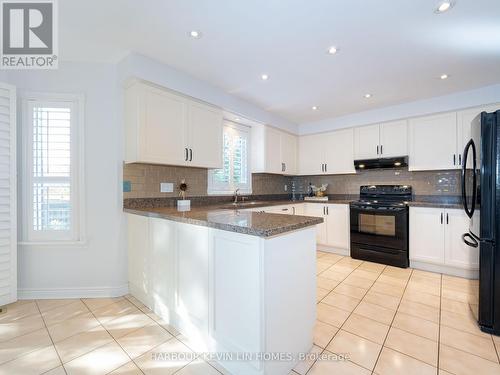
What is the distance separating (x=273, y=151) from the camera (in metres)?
4.28

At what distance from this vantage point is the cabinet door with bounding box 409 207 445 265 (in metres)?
3.19

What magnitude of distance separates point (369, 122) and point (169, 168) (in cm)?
334

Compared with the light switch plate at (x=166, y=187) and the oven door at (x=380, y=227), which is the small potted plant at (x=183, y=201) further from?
the oven door at (x=380, y=227)

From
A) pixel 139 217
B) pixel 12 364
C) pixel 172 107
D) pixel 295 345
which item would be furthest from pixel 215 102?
pixel 12 364

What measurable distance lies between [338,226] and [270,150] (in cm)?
176

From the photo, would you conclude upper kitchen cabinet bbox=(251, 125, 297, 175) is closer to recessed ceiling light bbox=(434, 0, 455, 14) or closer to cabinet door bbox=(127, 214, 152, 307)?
cabinet door bbox=(127, 214, 152, 307)

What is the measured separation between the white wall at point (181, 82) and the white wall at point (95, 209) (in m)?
0.35

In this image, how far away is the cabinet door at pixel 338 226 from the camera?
395 centimetres

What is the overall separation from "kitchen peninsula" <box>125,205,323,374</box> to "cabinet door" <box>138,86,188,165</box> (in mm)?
759

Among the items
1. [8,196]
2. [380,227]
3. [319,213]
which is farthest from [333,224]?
[8,196]

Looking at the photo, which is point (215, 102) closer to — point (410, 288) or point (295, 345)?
point (295, 345)

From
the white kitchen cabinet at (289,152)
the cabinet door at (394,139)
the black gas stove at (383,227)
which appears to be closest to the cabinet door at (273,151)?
the white kitchen cabinet at (289,152)

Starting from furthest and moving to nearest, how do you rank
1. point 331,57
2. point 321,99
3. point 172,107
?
point 321,99, point 172,107, point 331,57

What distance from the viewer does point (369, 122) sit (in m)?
4.03
